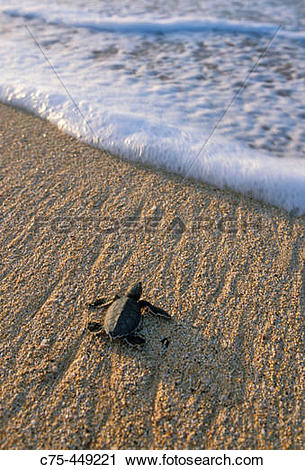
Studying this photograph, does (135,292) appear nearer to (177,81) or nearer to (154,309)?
(154,309)

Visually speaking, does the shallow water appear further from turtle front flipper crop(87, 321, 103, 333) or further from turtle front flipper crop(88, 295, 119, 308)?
turtle front flipper crop(87, 321, 103, 333)

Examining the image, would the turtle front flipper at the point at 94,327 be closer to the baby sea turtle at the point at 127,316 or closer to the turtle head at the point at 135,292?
the baby sea turtle at the point at 127,316

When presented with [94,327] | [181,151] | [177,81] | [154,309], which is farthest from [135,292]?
[177,81]

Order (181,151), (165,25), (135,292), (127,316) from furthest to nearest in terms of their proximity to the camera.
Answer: (165,25) < (181,151) < (135,292) < (127,316)

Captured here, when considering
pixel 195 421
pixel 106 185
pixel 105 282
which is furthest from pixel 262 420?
pixel 106 185

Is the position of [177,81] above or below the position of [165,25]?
below
